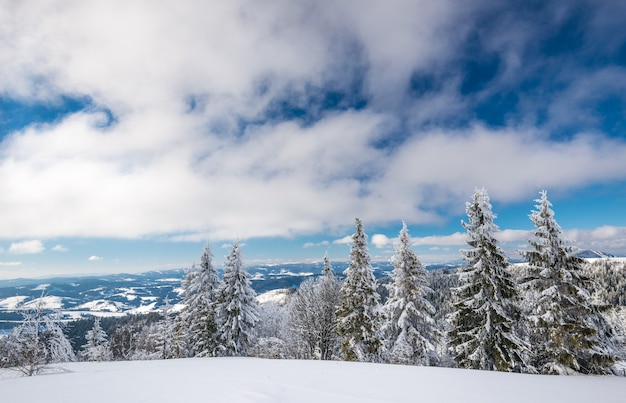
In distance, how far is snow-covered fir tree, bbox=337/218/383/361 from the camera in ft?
69.9

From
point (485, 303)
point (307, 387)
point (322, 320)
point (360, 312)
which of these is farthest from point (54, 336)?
point (485, 303)

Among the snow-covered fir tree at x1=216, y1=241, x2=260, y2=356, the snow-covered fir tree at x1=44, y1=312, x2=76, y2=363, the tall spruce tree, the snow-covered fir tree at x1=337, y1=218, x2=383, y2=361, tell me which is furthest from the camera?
the tall spruce tree

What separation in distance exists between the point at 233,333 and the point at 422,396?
71.8 ft

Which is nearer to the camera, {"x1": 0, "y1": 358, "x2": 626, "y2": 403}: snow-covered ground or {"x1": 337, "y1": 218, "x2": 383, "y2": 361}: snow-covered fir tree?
{"x1": 0, "y1": 358, "x2": 626, "y2": 403}: snow-covered ground

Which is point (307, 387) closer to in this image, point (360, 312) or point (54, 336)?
point (54, 336)

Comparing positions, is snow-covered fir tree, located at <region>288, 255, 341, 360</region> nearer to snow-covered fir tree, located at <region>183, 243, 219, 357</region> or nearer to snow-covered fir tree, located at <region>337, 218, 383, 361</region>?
snow-covered fir tree, located at <region>337, 218, 383, 361</region>

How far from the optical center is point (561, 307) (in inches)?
547

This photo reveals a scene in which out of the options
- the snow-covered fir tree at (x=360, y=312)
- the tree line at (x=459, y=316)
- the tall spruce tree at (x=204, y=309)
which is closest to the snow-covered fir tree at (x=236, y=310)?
the tree line at (x=459, y=316)

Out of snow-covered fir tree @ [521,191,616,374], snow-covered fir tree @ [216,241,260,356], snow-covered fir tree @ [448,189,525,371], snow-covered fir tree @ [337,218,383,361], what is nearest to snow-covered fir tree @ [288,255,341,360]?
snow-covered fir tree @ [337,218,383,361]

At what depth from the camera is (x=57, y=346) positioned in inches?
594

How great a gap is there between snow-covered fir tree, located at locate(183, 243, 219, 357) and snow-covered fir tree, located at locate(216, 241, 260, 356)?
95cm

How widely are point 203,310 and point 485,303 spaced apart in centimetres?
2203

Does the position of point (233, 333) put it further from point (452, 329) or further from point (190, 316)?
point (452, 329)

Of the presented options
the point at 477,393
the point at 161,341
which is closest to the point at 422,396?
the point at 477,393
